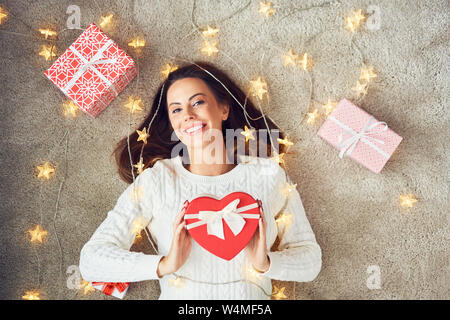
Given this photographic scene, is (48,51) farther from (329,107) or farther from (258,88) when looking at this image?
(329,107)

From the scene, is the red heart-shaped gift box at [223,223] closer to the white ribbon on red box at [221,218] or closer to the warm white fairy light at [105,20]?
the white ribbon on red box at [221,218]

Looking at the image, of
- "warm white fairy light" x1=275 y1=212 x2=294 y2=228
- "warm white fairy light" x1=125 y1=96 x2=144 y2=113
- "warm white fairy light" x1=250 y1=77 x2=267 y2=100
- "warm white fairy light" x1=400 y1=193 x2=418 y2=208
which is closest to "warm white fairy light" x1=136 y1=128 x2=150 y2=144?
"warm white fairy light" x1=125 y1=96 x2=144 y2=113

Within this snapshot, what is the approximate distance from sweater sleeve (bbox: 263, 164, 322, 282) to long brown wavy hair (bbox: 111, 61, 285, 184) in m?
0.26

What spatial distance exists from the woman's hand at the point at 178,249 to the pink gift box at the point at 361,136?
0.80 metres

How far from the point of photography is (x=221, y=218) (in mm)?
1594

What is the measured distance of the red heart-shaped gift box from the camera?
159cm

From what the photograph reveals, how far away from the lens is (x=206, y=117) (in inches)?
67.4

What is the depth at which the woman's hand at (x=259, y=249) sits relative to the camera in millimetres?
1602

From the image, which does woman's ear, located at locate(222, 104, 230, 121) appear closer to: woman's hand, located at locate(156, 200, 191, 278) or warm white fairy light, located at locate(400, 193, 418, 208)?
woman's hand, located at locate(156, 200, 191, 278)

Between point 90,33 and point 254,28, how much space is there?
81cm

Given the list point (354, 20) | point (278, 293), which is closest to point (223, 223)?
point (278, 293)

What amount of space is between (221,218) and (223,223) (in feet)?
0.08

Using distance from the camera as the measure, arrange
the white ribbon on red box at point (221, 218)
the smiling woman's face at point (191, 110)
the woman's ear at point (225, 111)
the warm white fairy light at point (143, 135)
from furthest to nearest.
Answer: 1. the warm white fairy light at point (143, 135)
2. the woman's ear at point (225, 111)
3. the smiling woman's face at point (191, 110)
4. the white ribbon on red box at point (221, 218)

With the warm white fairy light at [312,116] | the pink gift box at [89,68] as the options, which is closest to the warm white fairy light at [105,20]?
the pink gift box at [89,68]
